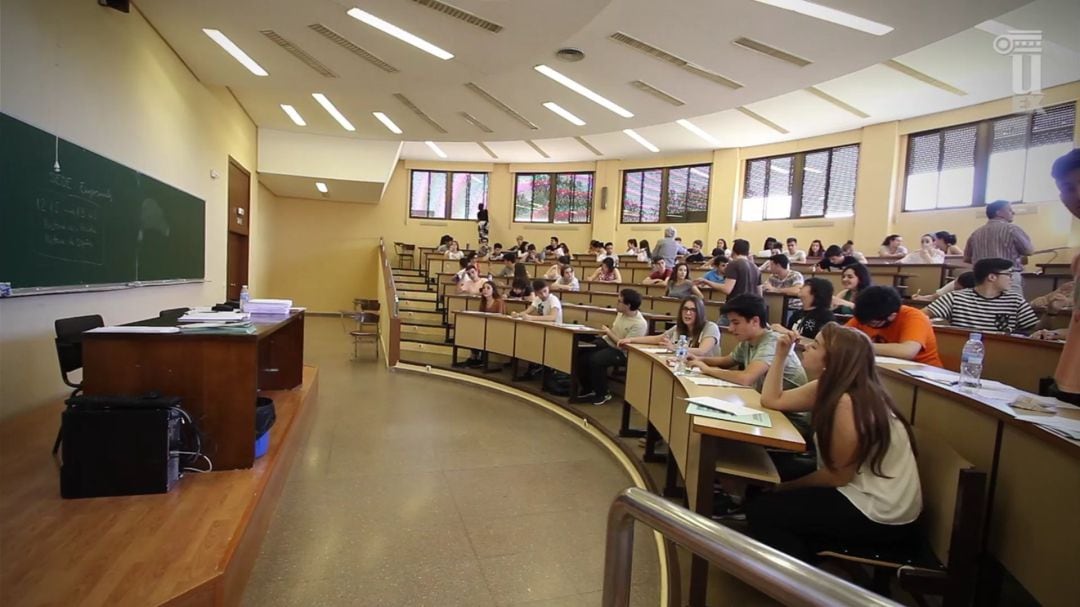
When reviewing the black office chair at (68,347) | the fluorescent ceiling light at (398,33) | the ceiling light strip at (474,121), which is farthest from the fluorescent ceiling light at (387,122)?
the black office chair at (68,347)

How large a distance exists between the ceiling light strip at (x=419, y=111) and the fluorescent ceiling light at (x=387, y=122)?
0.65 meters

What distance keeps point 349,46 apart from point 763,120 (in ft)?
26.6

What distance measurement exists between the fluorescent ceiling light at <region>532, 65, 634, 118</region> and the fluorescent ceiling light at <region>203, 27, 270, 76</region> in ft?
12.0

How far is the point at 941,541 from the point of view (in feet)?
5.84

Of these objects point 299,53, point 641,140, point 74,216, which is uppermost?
point 641,140

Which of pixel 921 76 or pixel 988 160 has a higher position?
pixel 921 76

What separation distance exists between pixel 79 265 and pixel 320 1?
3134mm

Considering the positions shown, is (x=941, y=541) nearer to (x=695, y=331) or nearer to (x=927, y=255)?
(x=695, y=331)

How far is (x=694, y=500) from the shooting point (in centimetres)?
224

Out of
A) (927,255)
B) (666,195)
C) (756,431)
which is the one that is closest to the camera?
(756,431)

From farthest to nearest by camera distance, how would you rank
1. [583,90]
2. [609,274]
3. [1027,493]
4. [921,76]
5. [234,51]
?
[609,274] < [921,76] < [583,90] < [234,51] < [1027,493]

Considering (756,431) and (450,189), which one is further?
(450,189)

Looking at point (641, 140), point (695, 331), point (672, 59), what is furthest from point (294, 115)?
point (695, 331)

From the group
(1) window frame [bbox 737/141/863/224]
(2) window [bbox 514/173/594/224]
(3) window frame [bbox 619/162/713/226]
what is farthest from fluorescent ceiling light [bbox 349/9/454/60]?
(2) window [bbox 514/173/594/224]
